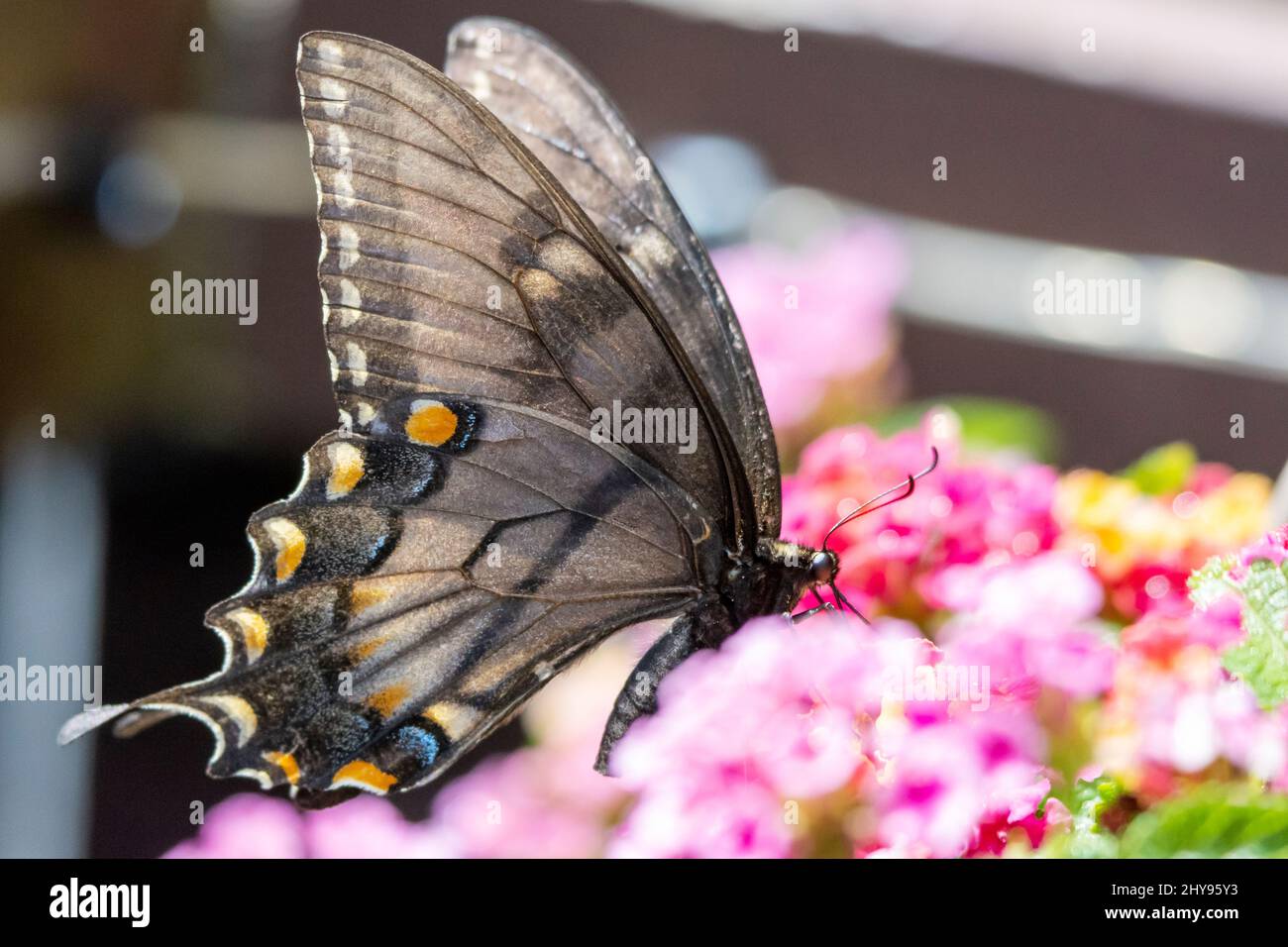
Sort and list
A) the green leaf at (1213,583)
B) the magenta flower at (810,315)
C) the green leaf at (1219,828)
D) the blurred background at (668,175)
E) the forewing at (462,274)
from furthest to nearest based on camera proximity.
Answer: the blurred background at (668,175) → the magenta flower at (810,315) → the forewing at (462,274) → the green leaf at (1213,583) → the green leaf at (1219,828)

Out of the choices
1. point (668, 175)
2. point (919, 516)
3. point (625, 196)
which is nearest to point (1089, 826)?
point (919, 516)

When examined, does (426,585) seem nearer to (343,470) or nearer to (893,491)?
(343,470)

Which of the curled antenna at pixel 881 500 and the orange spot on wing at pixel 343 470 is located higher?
the orange spot on wing at pixel 343 470

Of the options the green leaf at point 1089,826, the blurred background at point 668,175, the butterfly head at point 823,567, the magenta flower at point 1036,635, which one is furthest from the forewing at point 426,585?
the blurred background at point 668,175

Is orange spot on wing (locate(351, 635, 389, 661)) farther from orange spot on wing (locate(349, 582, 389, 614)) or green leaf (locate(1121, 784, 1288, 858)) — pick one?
green leaf (locate(1121, 784, 1288, 858))

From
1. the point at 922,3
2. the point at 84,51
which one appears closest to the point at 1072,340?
the point at 922,3

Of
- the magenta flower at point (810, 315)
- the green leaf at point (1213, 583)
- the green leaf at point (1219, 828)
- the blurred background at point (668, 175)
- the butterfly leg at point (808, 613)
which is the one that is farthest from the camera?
the blurred background at point (668, 175)

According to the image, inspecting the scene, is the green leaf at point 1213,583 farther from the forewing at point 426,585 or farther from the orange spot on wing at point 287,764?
the orange spot on wing at point 287,764
